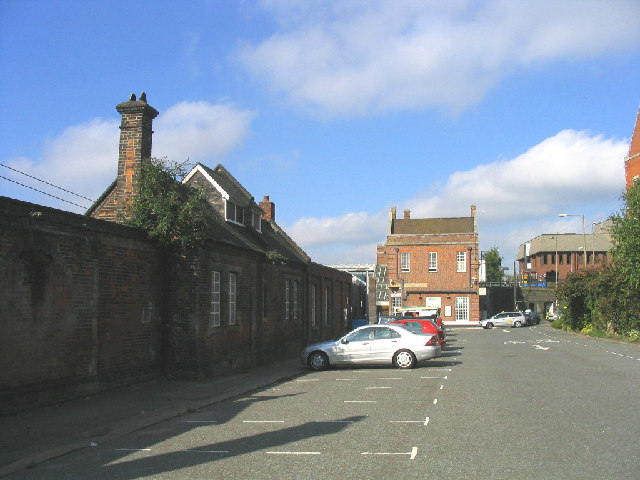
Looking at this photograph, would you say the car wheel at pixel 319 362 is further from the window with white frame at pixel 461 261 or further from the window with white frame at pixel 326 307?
the window with white frame at pixel 461 261

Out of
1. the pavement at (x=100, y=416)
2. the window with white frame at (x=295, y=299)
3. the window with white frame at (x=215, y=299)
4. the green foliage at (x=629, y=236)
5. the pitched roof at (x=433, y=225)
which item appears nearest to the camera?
the pavement at (x=100, y=416)

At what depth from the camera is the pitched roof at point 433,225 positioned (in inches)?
2603

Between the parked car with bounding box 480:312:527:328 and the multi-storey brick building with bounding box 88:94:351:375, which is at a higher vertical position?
the multi-storey brick building with bounding box 88:94:351:375

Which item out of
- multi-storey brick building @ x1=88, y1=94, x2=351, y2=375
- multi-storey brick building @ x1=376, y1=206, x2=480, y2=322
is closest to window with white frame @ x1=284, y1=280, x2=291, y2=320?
multi-storey brick building @ x1=88, y1=94, x2=351, y2=375

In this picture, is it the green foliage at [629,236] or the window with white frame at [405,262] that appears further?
the window with white frame at [405,262]

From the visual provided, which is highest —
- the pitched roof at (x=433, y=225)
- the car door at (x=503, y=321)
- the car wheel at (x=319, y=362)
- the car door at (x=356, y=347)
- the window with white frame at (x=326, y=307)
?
the pitched roof at (x=433, y=225)

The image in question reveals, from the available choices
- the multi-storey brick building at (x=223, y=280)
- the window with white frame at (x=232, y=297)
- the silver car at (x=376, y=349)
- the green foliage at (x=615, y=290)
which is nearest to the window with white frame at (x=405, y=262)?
the green foliage at (x=615, y=290)

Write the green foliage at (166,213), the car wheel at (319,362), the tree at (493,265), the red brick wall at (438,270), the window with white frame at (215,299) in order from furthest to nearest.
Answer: the tree at (493,265)
the red brick wall at (438,270)
the car wheel at (319,362)
the window with white frame at (215,299)
the green foliage at (166,213)

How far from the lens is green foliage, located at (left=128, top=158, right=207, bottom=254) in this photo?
613 inches

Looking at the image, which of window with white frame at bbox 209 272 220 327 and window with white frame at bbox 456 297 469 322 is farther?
window with white frame at bbox 456 297 469 322

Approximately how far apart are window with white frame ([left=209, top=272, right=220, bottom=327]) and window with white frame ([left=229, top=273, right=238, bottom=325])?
3.20 feet

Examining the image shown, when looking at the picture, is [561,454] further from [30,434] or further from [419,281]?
[419,281]

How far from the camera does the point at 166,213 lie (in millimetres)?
15555

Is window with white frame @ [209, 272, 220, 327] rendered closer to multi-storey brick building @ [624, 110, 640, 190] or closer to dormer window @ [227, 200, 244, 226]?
dormer window @ [227, 200, 244, 226]
